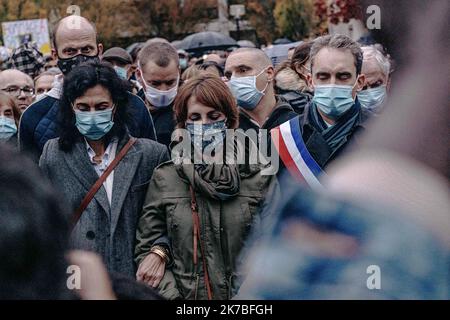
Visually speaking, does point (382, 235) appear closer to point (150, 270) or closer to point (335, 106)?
point (150, 270)

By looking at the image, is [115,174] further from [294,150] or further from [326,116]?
[326,116]

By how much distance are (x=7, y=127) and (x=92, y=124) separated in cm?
149

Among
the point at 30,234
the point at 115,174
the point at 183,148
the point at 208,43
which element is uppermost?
the point at 30,234

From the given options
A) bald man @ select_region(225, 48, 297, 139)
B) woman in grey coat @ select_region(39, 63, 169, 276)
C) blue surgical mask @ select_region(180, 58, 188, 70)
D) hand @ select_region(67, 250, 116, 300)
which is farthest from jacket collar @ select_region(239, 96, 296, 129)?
blue surgical mask @ select_region(180, 58, 188, 70)

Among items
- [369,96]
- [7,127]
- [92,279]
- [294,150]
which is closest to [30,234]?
[92,279]

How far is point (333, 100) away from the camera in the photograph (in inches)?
191

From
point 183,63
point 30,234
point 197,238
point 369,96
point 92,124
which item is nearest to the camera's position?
point 30,234

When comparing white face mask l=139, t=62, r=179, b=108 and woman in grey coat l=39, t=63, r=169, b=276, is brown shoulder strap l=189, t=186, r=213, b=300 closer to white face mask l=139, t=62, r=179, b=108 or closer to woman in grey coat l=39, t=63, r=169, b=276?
woman in grey coat l=39, t=63, r=169, b=276

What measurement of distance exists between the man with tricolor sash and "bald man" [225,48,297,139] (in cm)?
35

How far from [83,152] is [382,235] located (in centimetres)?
366

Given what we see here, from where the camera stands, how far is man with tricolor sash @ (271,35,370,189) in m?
4.45

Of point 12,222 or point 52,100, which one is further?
point 52,100

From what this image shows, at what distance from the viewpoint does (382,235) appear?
110 cm

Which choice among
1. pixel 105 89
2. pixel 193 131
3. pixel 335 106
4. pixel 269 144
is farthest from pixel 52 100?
pixel 335 106
